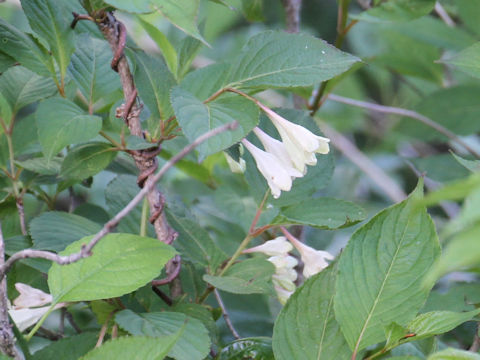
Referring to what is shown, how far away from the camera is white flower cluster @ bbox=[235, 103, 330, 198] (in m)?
0.63

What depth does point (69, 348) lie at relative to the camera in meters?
0.66

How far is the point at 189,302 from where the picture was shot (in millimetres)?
739

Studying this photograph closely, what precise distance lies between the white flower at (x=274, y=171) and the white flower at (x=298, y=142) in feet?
0.06

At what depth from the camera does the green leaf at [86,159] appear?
0.71m

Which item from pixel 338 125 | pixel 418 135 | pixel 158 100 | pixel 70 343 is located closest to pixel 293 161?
pixel 158 100

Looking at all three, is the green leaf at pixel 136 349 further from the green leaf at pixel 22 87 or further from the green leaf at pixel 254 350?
the green leaf at pixel 22 87

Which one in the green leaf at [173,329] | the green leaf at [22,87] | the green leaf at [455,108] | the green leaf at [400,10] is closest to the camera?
the green leaf at [173,329]

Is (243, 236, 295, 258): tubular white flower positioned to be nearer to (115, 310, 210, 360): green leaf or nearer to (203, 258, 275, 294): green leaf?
(203, 258, 275, 294): green leaf

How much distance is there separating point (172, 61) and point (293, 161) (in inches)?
12.9

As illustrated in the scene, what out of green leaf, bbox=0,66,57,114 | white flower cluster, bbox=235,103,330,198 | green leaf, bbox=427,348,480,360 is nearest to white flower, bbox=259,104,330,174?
white flower cluster, bbox=235,103,330,198

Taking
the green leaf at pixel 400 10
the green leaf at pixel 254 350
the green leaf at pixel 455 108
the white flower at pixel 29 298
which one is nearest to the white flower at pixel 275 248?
the green leaf at pixel 254 350

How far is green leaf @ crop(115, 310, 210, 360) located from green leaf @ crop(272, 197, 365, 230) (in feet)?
0.58

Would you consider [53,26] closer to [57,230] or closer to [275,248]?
[57,230]

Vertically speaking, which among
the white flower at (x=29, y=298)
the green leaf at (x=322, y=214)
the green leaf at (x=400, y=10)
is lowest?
the white flower at (x=29, y=298)
